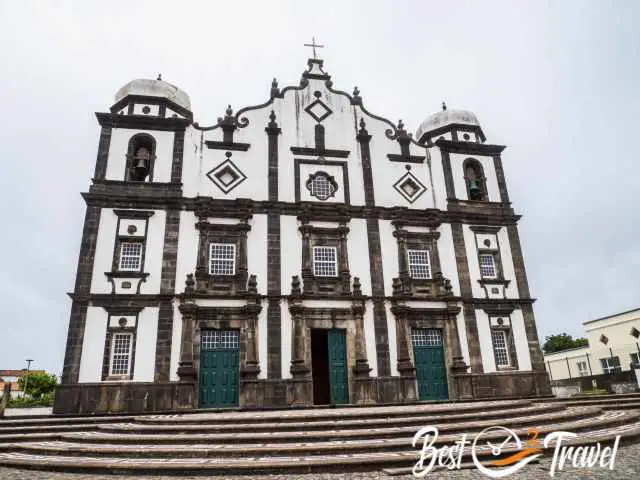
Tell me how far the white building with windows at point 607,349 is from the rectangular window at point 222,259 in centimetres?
2618

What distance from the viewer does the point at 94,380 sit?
14438 millimetres

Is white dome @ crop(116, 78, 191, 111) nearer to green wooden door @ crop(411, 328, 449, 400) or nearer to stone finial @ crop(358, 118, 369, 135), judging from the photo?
stone finial @ crop(358, 118, 369, 135)

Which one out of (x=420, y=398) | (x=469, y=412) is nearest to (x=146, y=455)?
(x=469, y=412)

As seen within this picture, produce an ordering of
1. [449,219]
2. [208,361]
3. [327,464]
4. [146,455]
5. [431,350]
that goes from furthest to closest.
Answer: [449,219] → [431,350] → [208,361] → [146,455] → [327,464]

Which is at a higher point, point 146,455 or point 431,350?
point 431,350

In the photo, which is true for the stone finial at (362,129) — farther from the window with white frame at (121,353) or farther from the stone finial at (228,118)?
the window with white frame at (121,353)

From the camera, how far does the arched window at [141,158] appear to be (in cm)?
1764

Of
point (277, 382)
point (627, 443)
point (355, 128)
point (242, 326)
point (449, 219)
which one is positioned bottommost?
point (627, 443)

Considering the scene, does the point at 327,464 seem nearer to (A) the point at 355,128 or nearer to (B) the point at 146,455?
(B) the point at 146,455

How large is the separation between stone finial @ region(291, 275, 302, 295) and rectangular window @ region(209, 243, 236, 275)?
2.23 m

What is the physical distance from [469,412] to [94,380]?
11621 millimetres

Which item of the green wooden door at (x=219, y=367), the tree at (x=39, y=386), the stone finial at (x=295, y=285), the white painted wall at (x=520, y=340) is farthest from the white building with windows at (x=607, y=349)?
the tree at (x=39, y=386)

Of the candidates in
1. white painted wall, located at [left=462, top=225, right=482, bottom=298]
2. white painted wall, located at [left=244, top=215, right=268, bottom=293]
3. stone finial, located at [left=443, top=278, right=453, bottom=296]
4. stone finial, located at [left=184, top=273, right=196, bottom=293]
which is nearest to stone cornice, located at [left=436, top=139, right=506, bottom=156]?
white painted wall, located at [left=462, top=225, right=482, bottom=298]

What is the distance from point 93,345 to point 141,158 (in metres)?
7.50
